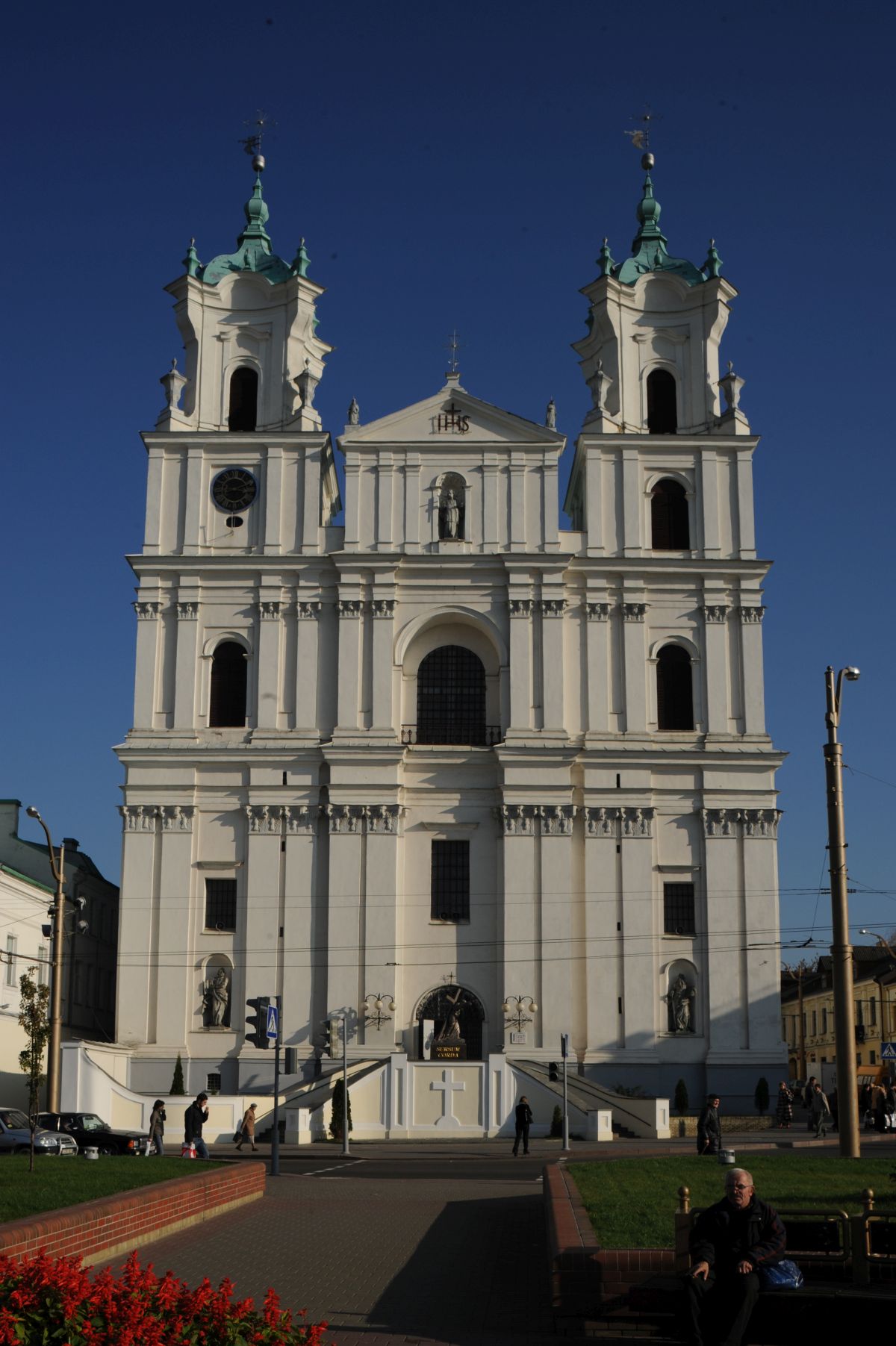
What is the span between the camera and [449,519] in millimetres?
57031

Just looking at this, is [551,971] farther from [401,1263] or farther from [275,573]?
[401,1263]

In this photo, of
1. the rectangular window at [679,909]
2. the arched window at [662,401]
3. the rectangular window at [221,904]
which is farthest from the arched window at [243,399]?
the rectangular window at [679,909]

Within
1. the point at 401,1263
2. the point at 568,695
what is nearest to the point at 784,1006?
the point at 568,695

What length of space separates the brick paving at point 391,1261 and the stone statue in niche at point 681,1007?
1124 inches

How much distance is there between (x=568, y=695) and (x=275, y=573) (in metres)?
11.3

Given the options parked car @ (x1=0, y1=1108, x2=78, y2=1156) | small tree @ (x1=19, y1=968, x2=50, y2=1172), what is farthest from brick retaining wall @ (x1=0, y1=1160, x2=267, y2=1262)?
parked car @ (x1=0, y1=1108, x2=78, y2=1156)

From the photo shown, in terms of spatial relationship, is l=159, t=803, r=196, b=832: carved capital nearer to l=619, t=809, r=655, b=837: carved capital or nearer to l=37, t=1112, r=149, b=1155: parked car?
l=619, t=809, r=655, b=837: carved capital

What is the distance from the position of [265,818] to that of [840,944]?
31.2 m

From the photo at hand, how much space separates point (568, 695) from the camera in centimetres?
5594

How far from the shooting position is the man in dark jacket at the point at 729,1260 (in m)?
11.2

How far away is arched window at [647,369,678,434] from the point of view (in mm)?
60000

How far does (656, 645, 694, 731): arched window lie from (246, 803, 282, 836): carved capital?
13803 millimetres

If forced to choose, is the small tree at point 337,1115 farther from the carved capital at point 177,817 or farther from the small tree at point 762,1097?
the small tree at point 762,1097

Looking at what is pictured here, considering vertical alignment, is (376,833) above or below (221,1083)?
above
